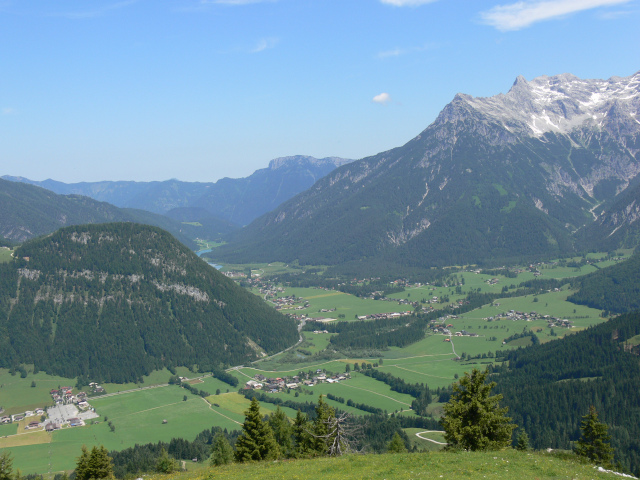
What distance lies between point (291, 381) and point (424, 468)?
339ft

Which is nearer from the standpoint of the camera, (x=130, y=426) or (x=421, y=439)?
(x=421, y=439)

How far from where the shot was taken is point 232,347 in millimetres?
171750

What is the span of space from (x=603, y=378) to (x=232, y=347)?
340 ft

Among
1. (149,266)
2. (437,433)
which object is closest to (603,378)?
(437,433)

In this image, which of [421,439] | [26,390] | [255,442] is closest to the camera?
[255,442]

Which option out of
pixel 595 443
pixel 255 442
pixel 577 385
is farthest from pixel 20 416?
pixel 577 385

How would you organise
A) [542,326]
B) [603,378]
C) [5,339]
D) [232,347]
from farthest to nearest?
[542,326] → [232,347] → [5,339] → [603,378]

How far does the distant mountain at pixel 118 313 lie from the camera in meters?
154

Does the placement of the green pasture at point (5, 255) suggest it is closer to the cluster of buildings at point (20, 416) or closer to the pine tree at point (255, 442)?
the cluster of buildings at point (20, 416)

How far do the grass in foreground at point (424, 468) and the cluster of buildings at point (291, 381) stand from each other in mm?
89459

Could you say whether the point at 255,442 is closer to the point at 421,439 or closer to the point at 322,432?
the point at 322,432

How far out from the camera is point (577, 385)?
376 ft

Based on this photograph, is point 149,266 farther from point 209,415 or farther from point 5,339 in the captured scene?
point 209,415

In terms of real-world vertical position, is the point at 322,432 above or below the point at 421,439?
above
